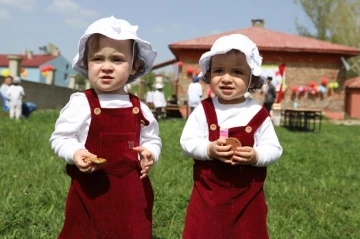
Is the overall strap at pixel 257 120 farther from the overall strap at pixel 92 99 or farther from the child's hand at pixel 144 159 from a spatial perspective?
the overall strap at pixel 92 99

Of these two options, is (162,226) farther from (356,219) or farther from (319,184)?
(319,184)

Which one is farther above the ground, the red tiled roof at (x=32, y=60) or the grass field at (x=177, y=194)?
the red tiled roof at (x=32, y=60)

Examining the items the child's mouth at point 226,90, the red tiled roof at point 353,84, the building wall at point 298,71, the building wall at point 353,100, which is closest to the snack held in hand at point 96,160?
the child's mouth at point 226,90

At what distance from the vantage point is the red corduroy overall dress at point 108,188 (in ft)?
7.55

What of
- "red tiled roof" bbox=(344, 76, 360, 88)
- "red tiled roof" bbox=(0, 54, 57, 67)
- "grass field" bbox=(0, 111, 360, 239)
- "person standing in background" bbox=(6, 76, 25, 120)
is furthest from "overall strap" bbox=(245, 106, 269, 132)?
"red tiled roof" bbox=(0, 54, 57, 67)

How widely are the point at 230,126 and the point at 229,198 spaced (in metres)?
0.37

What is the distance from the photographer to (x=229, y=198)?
2.36 meters

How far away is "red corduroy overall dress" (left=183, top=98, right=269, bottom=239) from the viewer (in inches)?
93.0

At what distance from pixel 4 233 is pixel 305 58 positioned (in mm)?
20255

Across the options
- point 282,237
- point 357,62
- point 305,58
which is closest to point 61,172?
point 282,237

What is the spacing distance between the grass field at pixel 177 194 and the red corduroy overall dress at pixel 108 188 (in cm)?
104

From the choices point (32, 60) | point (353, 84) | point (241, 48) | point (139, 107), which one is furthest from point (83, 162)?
point (32, 60)

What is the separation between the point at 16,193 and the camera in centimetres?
416

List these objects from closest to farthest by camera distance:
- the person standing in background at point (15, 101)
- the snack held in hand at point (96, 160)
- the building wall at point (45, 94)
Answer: the snack held in hand at point (96, 160)
the person standing in background at point (15, 101)
the building wall at point (45, 94)
